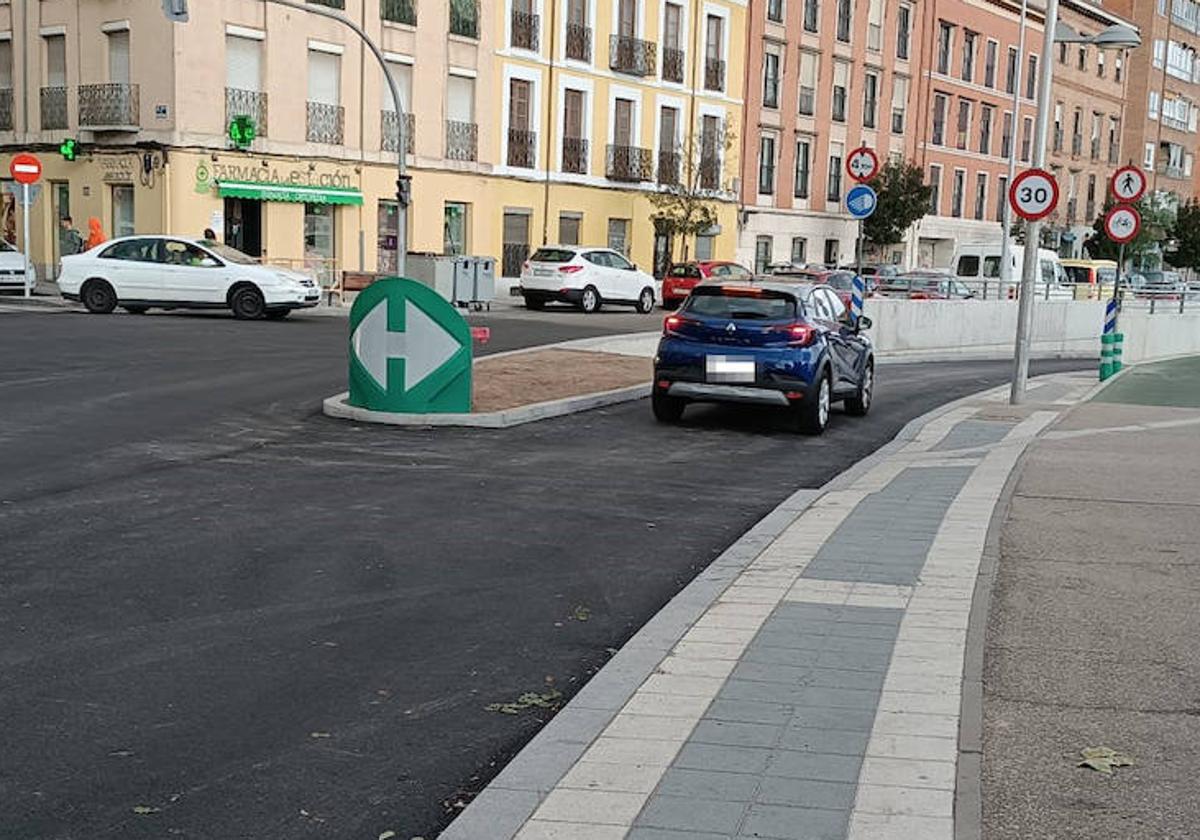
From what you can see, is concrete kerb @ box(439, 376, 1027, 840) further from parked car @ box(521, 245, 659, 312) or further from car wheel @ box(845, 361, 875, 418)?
parked car @ box(521, 245, 659, 312)

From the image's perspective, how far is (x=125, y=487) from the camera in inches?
372

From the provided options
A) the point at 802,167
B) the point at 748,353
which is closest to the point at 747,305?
the point at 748,353

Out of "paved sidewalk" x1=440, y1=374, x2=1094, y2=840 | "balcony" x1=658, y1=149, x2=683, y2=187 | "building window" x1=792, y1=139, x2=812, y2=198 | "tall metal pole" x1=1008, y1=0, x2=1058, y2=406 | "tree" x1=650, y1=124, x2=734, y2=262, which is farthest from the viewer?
"building window" x1=792, y1=139, x2=812, y2=198

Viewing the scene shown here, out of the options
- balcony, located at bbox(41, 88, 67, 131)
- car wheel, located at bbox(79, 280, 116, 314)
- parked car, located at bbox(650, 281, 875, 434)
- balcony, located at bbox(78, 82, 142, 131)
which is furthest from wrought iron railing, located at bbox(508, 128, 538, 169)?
parked car, located at bbox(650, 281, 875, 434)

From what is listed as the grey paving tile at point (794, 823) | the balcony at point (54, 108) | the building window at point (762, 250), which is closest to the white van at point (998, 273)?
the building window at point (762, 250)

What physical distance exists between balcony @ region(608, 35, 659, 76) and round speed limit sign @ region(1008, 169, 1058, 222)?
30.3 m

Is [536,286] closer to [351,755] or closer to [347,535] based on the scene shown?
[347,535]

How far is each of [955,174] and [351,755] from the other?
6631cm

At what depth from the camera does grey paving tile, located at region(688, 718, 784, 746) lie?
482 centimetres

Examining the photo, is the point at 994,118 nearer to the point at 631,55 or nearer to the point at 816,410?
the point at 631,55

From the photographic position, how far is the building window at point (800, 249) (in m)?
56.5

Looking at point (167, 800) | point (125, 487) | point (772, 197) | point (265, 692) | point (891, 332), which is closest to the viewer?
point (167, 800)

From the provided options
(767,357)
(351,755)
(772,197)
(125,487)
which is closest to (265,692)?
(351,755)

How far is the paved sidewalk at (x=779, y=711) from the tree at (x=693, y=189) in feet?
132
